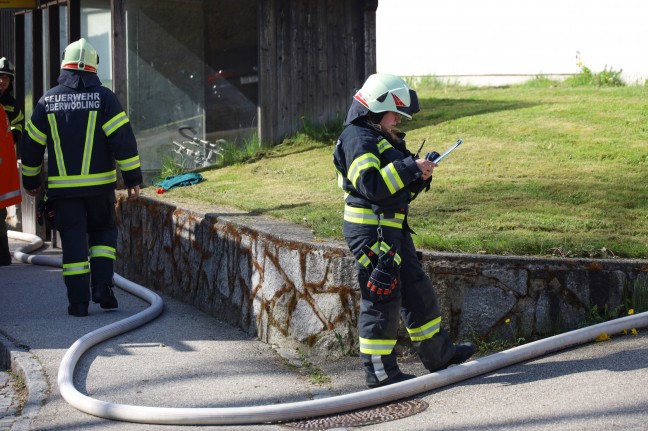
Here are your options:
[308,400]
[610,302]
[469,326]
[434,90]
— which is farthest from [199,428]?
[434,90]

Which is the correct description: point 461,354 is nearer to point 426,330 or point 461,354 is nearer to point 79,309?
point 426,330

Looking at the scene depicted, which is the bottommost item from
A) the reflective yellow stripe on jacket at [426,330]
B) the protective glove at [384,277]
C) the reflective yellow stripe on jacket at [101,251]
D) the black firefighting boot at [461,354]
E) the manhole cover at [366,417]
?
the manhole cover at [366,417]

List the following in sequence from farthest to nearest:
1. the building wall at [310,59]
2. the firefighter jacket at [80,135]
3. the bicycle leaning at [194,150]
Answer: the building wall at [310,59] → the bicycle leaning at [194,150] → the firefighter jacket at [80,135]

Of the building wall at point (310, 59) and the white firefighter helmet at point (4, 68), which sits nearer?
the white firefighter helmet at point (4, 68)

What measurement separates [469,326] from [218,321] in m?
2.40

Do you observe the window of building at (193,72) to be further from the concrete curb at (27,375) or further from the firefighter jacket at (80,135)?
the concrete curb at (27,375)

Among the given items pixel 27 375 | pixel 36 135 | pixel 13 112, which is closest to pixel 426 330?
pixel 27 375

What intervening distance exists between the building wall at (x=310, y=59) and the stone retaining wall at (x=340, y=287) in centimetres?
489

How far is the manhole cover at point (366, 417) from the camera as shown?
211 inches

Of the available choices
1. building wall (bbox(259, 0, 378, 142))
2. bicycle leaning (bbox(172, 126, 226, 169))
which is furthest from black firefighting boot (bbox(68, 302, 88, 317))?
building wall (bbox(259, 0, 378, 142))

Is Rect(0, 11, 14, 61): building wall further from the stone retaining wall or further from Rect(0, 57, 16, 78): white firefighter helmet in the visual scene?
the stone retaining wall

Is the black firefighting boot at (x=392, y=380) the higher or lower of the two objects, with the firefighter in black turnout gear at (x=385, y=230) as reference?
lower

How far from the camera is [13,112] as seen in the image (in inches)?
415

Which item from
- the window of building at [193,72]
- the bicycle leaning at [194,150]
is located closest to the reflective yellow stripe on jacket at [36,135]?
the window of building at [193,72]
